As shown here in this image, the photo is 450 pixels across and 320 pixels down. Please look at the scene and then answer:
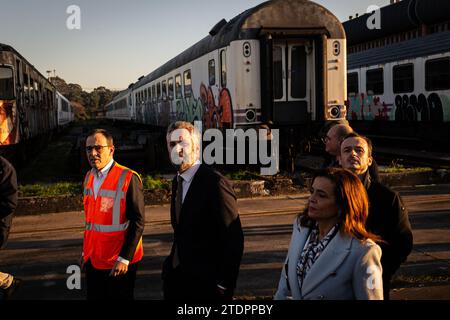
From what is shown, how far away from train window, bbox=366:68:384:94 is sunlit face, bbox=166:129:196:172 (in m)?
20.2

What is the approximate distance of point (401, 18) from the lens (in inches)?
1559

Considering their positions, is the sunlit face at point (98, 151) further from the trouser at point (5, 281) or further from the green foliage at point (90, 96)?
the green foliage at point (90, 96)

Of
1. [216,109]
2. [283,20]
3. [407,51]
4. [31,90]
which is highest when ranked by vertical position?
[407,51]

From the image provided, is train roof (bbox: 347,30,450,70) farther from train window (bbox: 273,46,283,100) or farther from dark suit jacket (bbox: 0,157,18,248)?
dark suit jacket (bbox: 0,157,18,248)

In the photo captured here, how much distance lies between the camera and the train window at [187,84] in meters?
17.5

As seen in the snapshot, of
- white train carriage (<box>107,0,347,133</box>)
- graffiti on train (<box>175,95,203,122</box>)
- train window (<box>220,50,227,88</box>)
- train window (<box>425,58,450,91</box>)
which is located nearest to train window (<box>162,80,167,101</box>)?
graffiti on train (<box>175,95,203,122</box>)

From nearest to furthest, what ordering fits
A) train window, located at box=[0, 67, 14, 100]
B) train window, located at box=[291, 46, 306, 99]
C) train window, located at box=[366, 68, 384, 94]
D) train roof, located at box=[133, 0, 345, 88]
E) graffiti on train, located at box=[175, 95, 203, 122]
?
train roof, located at box=[133, 0, 345, 88] < train window, located at box=[291, 46, 306, 99] < train window, located at box=[0, 67, 14, 100] < graffiti on train, located at box=[175, 95, 203, 122] < train window, located at box=[366, 68, 384, 94]

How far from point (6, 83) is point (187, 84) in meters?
5.73

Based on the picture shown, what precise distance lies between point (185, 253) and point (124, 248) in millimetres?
670

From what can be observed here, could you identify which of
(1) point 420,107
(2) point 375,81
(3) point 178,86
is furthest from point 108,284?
(2) point 375,81

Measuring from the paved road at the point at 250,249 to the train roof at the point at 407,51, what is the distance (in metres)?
9.66

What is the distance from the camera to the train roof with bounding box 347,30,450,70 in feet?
63.0

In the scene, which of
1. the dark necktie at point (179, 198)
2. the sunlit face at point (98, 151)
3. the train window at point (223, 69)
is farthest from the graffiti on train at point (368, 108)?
the dark necktie at point (179, 198)

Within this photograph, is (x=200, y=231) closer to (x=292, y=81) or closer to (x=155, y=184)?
(x=155, y=184)
